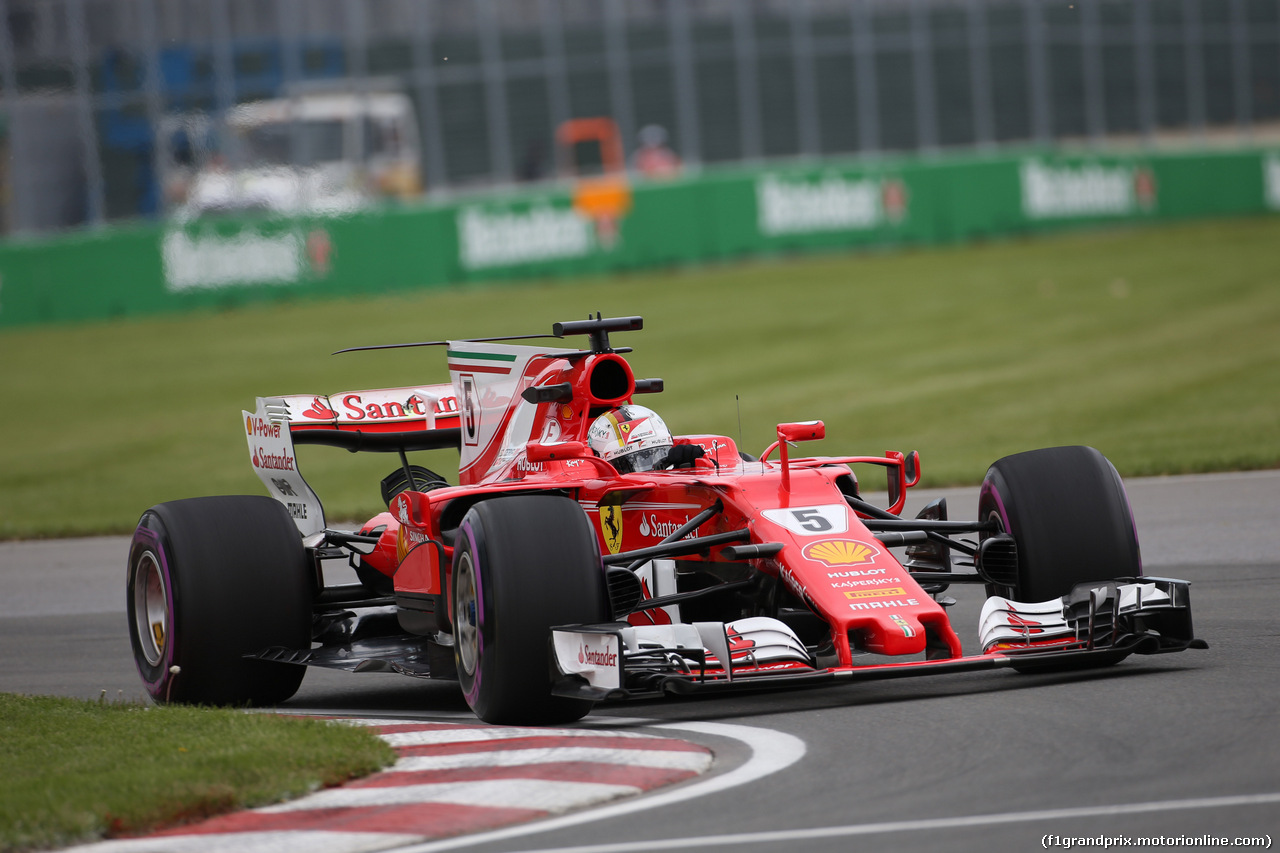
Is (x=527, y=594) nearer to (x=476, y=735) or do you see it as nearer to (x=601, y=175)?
(x=476, y=735)

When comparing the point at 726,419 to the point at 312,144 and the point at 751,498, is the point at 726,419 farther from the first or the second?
the point at 312,144

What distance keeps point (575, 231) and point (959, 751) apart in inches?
1116

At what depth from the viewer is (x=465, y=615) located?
7.88m

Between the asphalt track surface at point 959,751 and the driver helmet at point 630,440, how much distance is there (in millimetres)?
1224

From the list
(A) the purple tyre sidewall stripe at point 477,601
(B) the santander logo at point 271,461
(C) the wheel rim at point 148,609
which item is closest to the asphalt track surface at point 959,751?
(C) the wheel rim at point 148,609

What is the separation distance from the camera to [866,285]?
30781 millimetres

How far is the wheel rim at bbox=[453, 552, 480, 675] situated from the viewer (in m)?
7.74

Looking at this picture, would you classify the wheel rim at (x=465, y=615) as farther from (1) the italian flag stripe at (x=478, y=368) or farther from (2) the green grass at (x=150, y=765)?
(1) the italian flag stripe at (x=478, y=368)

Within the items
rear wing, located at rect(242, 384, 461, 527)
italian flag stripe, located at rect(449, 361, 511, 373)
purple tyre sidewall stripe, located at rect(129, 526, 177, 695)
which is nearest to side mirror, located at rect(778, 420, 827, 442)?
italian flag stripe, located at rect(449, 361, 511, 373)

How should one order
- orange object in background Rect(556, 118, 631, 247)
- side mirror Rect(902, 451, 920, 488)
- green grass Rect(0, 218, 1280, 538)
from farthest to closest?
orange object in background Rect(556, 118, 631, 247) → green grass Rect(0, 218, 1280, 538) → side mirror Rect(902, 451, 920, 488)

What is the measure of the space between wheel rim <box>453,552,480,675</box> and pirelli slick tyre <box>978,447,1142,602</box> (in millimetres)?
2350

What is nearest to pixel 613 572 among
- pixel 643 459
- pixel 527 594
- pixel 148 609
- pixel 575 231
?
pixel 527 594

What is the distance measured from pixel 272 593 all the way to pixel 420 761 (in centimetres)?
221

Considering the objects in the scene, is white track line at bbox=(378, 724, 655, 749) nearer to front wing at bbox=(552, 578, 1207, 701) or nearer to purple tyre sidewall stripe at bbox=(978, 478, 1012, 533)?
front wing at bbox=(552, 578, 1207, 701)
